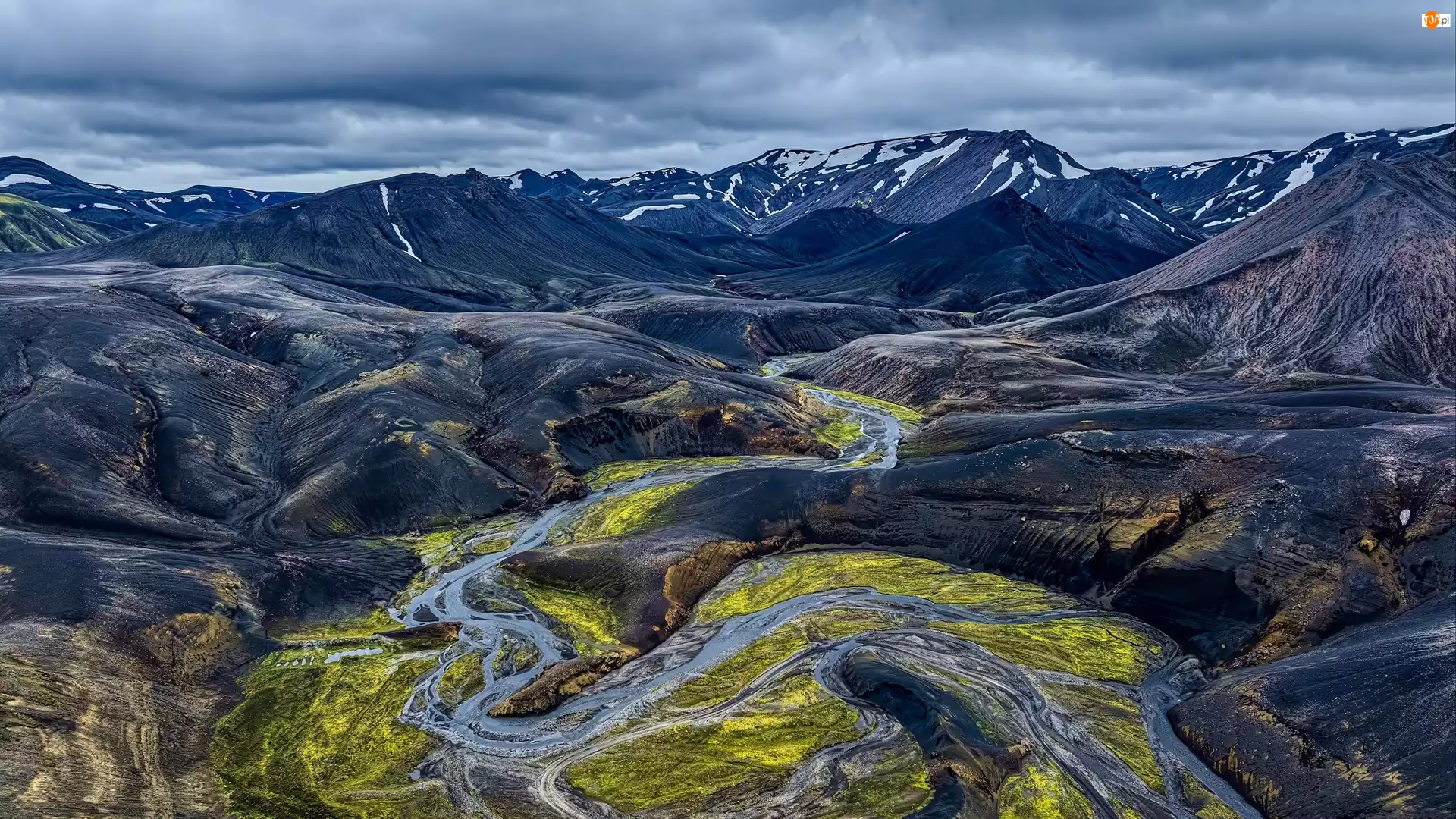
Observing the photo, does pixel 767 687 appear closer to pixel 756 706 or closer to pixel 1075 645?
pixel 756 706

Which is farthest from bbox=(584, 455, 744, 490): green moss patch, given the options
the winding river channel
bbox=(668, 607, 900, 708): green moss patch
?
bbox=(668, 607, 900, 708): green moss patch

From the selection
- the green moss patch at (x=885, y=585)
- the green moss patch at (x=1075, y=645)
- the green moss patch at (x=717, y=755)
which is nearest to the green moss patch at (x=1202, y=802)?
the green moss patch at (x=1075, y=645)

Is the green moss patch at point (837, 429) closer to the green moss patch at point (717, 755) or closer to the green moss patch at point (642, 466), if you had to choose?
the green moss patch at point (642, 466)

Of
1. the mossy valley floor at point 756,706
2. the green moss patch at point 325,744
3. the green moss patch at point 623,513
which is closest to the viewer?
the green moss patch at point 325,744

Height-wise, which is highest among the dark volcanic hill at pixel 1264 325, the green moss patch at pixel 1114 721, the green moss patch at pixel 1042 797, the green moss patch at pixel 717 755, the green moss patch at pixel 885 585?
the dark volcanic hill at pixel 1264 325

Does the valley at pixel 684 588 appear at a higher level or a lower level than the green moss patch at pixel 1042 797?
higher

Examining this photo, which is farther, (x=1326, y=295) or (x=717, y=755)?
(x=1326, y=295)

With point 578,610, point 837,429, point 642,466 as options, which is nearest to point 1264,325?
point 837,429
